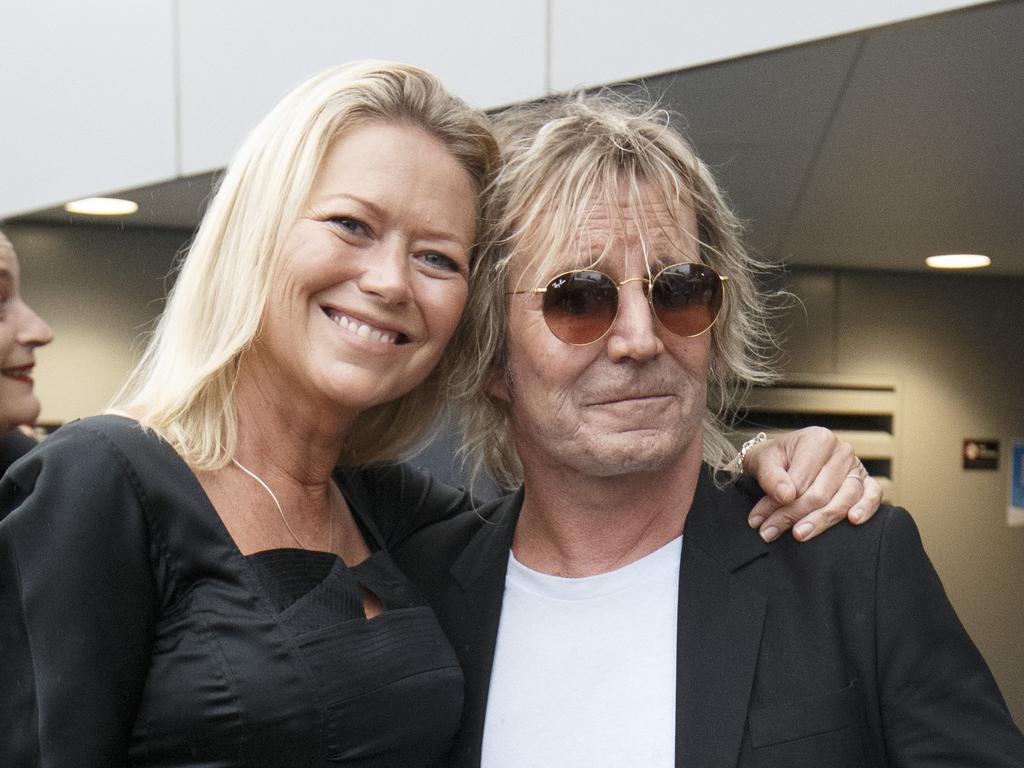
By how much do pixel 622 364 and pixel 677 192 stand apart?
1.32 ft

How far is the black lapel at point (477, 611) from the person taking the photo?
7.25 feet

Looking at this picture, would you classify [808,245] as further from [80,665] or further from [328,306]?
[80,665]

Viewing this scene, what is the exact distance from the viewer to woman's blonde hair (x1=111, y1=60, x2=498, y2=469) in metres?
2.12

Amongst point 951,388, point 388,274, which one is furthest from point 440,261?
point 951,388

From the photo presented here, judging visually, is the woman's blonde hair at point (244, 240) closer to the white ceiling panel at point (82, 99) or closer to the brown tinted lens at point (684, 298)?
the brown tinted lens at point (684, 298)

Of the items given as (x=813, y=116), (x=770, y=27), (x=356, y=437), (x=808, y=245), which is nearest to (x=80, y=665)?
(x=356, y=437)

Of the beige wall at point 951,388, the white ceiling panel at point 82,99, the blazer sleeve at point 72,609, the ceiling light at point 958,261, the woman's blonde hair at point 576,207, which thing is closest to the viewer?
the blazer sleeve at point 72,609

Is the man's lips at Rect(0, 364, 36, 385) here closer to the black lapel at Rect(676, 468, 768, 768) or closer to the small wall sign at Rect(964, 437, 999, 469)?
the black lapel at Rect(676, 468, 768, 768)

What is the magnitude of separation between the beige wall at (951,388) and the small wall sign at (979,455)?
40 mm

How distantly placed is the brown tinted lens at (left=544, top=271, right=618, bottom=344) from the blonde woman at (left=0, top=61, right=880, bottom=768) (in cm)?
20

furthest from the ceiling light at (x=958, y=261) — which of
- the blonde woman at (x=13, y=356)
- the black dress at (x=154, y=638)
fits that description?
the black dress at (x=154, y=638)

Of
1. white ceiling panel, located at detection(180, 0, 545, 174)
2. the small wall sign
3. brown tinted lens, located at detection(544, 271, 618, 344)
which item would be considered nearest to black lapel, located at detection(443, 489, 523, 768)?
brown tinted lens, located at detection(544, 271, 618, 344)

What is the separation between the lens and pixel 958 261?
6105 mm

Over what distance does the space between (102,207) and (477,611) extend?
15.1 feet
